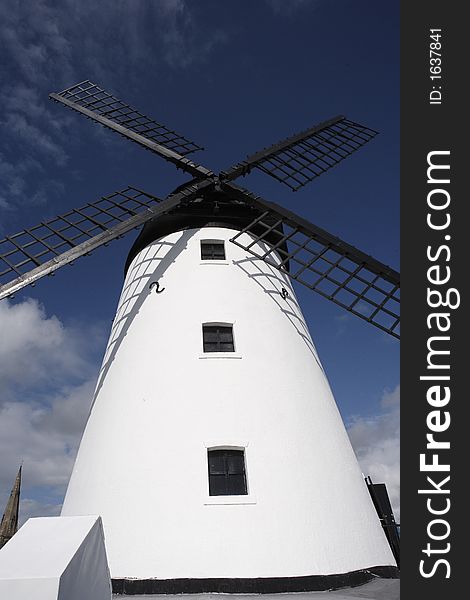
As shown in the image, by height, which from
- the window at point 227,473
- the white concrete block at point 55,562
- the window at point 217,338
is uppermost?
the window at point 217,338

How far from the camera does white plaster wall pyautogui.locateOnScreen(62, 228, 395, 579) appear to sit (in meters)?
5.52

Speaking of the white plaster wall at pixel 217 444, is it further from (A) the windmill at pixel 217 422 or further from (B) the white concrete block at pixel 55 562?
(B) the white concrete block at pixel 55 562

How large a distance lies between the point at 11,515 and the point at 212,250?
51.1 feet

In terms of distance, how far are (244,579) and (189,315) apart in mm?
3968

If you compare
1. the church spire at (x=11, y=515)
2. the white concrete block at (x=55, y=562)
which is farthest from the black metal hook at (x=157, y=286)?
the church spire at (x=11, y=515)

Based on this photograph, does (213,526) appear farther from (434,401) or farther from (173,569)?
(434,401)

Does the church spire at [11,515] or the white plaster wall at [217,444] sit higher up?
the white plaster wall at [217,444]

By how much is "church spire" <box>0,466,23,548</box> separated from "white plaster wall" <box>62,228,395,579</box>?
41.9 ft

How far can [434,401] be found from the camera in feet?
14.3

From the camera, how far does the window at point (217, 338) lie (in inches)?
292

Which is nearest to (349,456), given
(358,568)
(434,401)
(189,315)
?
(358,568)

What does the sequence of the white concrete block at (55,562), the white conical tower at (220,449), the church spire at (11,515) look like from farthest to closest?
the church spire at (11,515)
the white conical tower at (220,449)
the white concrete block at (55,562)

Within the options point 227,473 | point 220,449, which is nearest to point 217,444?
point 220,449

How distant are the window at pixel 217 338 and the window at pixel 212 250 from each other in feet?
5.90
